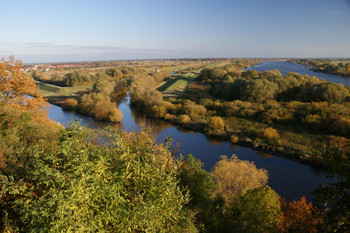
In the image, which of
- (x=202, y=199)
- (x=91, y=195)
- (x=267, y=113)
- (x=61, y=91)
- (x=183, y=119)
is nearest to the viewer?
(x=91, y=195)

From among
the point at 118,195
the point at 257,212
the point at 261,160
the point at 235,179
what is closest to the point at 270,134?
the point at 261,160

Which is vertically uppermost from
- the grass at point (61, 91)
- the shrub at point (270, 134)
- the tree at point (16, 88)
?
the tree at point (16, 88)

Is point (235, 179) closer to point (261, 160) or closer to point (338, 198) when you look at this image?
point (261, 160)

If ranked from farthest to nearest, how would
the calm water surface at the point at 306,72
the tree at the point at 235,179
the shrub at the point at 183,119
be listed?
the calm water surface at the point at 306,72, the shrub at the point at 183,119, the tree at the point at 235,179

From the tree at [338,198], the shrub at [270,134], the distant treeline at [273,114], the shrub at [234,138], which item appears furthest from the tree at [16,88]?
the shrub at [270,134]

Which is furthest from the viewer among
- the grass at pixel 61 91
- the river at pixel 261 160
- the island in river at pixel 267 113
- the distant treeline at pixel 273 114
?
Result: the grass at pixel 61 91

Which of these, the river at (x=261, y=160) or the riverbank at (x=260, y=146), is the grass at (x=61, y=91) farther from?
the riverbank at (x=260, y=146)

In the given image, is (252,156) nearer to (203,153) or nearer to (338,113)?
(203,153)

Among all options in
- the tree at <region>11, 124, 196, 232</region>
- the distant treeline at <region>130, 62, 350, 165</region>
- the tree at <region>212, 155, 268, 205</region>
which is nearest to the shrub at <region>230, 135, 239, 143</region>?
the distant treeline at <region>130, 62, 350, 165</region>

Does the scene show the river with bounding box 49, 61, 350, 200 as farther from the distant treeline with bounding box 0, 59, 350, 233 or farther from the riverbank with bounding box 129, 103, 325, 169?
the distant treeline with bounding box 0, 59, 350, 233

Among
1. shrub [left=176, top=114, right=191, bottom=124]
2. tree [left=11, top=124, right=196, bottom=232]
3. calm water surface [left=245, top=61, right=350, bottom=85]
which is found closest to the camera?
tree [left=11, top=124, right=196, bottom=232]

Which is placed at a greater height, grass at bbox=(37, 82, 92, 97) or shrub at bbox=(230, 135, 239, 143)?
grass at bbox=(37, 82, 92, 97)

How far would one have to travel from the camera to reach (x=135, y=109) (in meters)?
42.7

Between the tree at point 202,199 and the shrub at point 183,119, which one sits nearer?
the tree at point 202,199
